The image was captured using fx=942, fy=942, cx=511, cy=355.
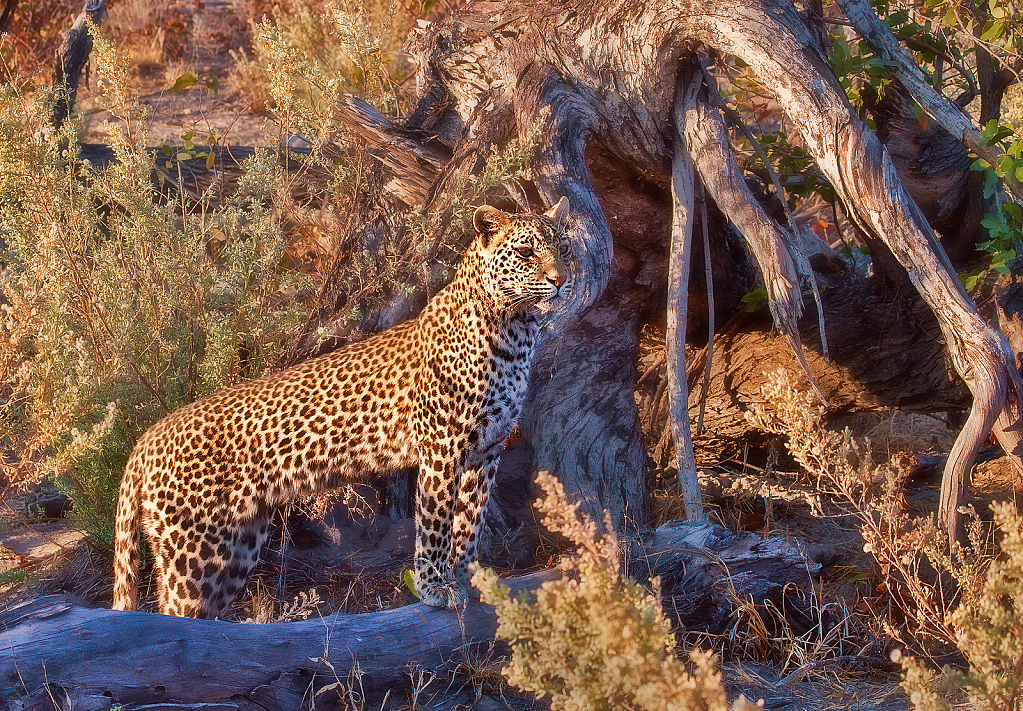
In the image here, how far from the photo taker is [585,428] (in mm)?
6051

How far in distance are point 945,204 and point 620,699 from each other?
4967mm

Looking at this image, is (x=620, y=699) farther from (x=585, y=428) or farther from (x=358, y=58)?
(x=358, y=58)

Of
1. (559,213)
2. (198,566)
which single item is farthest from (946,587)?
(198,566)

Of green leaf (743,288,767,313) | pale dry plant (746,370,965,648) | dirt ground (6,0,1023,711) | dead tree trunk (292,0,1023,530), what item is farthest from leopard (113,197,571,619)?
green leaf (743,288,767,313)

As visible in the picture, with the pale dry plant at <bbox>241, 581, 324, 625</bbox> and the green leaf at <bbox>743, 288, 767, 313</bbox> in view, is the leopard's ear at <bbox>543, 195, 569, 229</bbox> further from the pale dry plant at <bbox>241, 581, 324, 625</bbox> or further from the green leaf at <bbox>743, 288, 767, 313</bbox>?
the pale dry plant at <bbox>241, 581, 324, 625</bbox>

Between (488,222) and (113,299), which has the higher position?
(488,222)

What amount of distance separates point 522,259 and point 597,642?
2396 mm

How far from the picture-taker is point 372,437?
4.86 metres

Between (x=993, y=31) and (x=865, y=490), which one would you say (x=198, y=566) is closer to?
(x=865, y=490)

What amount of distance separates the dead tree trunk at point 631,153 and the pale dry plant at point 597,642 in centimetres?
221

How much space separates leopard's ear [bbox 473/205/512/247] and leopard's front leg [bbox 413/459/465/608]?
1.16 m

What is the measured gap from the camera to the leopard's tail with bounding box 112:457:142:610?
4.74 m

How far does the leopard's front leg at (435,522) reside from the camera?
465 cm

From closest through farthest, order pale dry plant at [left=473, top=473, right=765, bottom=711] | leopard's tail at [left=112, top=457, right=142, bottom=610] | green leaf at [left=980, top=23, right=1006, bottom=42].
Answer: pale dry plant at [left=473, top=473, right=765, bottom=711] < leopard's tail at [left=112, top=457, right=142, bottom=610] < green leaf at [left=980, top=23, right=1006, bottom=42]
